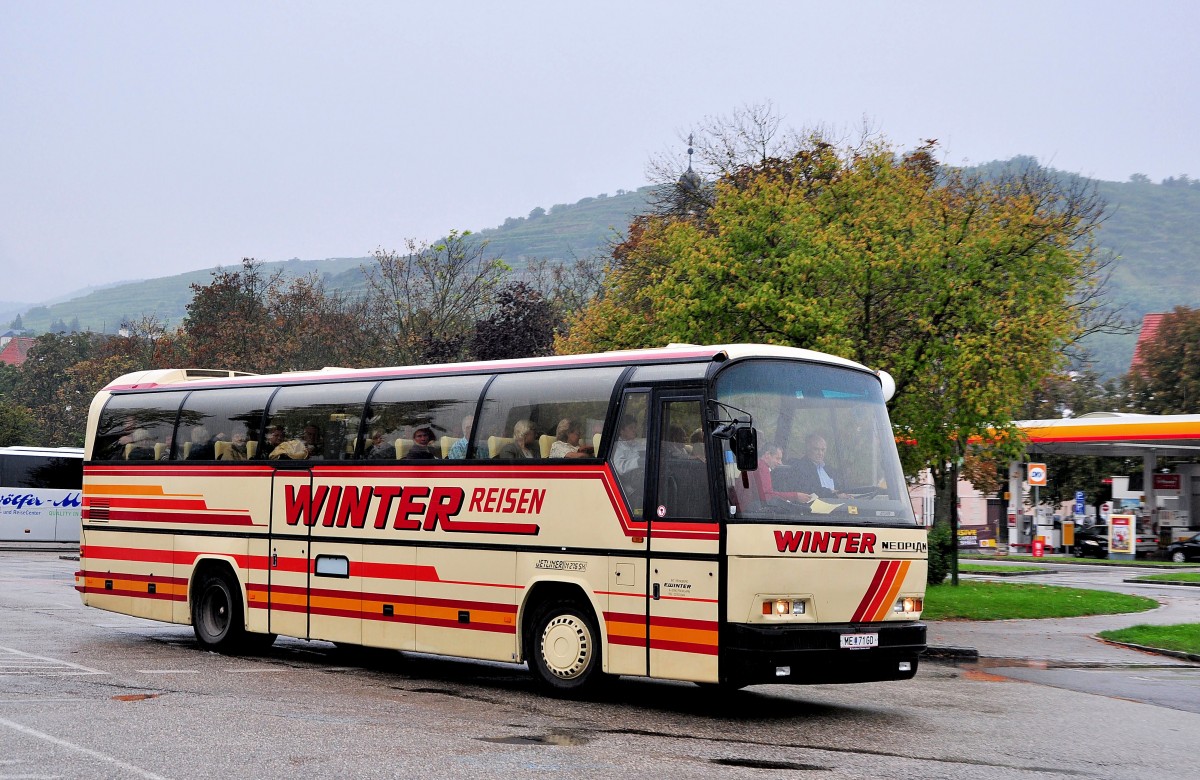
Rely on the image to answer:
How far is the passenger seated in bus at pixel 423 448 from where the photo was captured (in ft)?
49.0

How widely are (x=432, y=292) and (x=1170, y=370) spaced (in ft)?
123

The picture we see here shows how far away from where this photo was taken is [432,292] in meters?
59.4

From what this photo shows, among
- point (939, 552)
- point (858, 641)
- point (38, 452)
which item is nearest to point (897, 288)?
point (939, 552)

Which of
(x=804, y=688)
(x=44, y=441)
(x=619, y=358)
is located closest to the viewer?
(x=619, y=358)

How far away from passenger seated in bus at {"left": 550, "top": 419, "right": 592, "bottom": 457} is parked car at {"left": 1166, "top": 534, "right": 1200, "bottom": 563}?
4234 cm

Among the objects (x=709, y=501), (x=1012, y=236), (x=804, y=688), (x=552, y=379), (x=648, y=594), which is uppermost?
(x=1012, y=236)

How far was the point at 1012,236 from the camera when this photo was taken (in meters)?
25.4

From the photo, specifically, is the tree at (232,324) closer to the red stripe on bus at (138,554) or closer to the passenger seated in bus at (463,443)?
the red stripe on bus at (138,554)

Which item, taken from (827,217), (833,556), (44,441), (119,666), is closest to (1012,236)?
(827,217)

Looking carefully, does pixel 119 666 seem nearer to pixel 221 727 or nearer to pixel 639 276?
pixel 221 727

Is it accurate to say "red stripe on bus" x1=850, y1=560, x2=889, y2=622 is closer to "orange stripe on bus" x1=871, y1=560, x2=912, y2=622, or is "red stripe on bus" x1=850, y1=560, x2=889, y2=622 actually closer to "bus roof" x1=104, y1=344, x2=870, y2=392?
"orange stripe on bus" x1=871, y1=560, x2=912, y2=622

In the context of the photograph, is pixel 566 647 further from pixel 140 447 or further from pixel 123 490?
pixel 123 490

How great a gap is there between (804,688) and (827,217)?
13.2 metres

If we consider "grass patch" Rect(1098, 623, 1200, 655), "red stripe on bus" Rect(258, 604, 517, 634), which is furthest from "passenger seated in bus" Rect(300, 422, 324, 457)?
"grass patch" Rect(1098, 623, 1200, 655)
